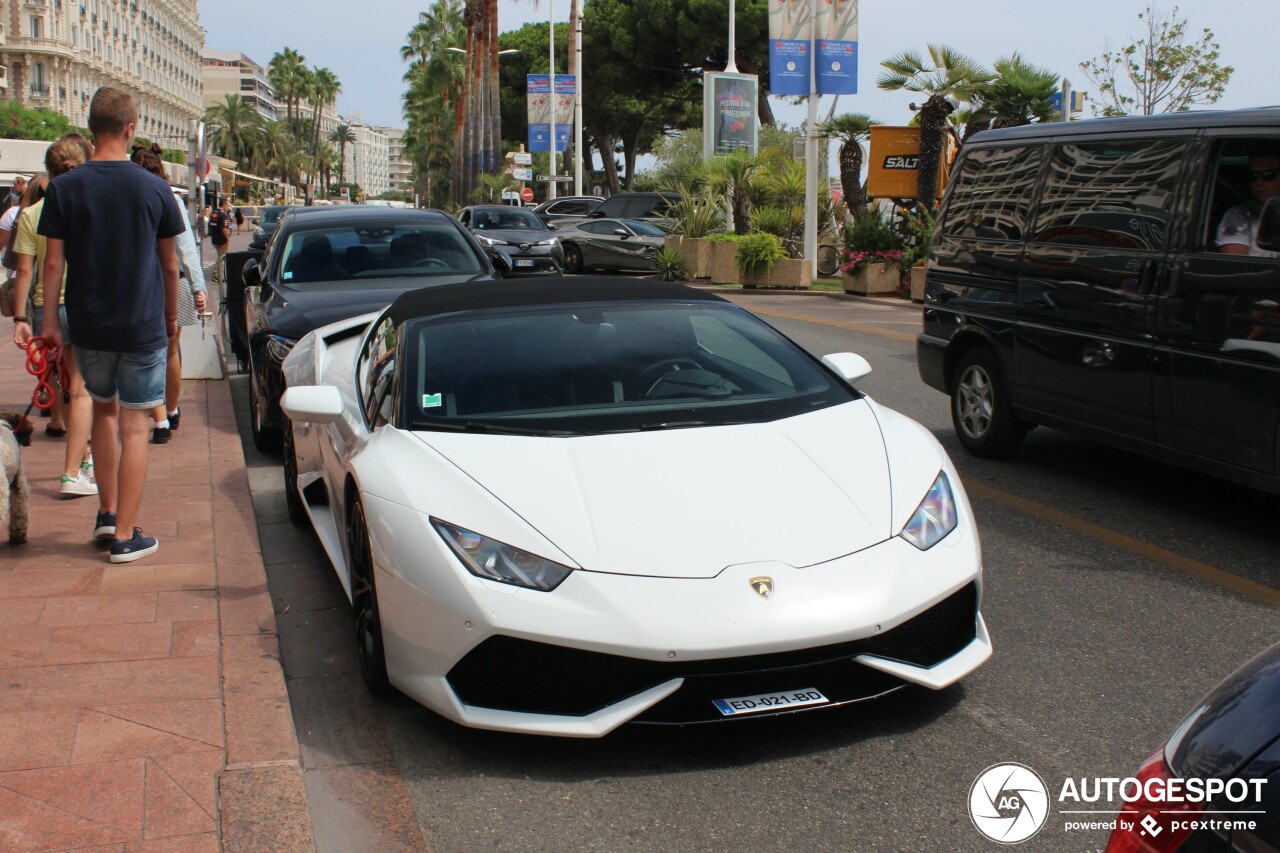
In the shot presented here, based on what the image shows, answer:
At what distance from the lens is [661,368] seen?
198 inches

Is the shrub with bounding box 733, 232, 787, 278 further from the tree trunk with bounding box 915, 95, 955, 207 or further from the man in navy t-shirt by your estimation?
the man in navy t-shirt

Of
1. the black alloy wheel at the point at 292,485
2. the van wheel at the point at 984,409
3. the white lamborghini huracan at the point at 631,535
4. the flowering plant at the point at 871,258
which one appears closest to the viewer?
the white lamborghini huracan at the point at 631,535

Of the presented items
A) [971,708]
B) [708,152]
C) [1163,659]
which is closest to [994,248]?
[1163,659]

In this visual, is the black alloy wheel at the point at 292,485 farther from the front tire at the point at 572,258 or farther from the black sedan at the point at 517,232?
the front tire at the point at 572,258

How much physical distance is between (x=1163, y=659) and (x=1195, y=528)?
204 cm

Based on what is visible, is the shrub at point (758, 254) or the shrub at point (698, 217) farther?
the shrub at point (698, 217)

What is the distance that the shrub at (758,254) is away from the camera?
23.8m

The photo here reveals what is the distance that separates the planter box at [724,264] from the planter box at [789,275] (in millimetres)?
950

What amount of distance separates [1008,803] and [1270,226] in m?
3.20

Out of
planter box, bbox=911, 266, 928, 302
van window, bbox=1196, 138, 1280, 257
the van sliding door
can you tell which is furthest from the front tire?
van window, bbox=1196, 138, 1280, 257

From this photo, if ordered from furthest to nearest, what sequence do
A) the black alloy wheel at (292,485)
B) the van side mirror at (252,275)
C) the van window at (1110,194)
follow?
1. the van side mirror at (252,275)
2. the black alloy wheel at (292,485)
3. the van window at (1110,194)

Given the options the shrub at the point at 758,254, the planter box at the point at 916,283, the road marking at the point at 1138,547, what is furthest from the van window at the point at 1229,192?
the shrub at the point at 758,254

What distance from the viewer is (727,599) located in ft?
11.9

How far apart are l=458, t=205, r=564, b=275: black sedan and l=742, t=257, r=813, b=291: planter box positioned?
372 cm
